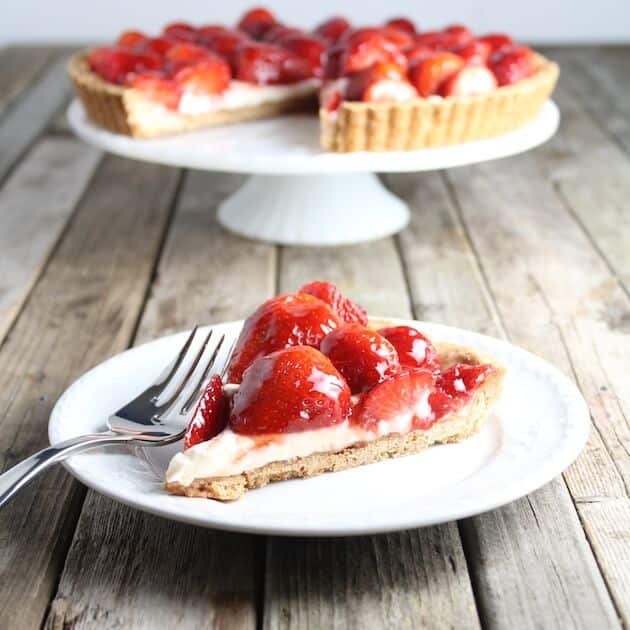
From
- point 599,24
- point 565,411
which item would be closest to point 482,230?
point 565,411

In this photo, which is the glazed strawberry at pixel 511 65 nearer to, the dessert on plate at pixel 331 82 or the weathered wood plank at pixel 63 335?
the dessert on plate at pixel 331 82

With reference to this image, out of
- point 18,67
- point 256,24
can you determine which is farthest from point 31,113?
point 256,24

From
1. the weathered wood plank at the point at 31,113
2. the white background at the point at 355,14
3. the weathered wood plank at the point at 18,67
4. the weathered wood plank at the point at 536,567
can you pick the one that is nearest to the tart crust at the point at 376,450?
the weathered wood plank at the point at 536,567

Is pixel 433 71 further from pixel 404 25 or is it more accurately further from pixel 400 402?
pixel 400 402

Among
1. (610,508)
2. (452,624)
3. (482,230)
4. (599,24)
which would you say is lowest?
(599,24)

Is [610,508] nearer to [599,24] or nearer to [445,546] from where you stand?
[445,546]

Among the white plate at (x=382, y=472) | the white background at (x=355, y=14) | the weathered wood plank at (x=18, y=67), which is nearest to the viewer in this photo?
the white plate at (x=382, y=472)
